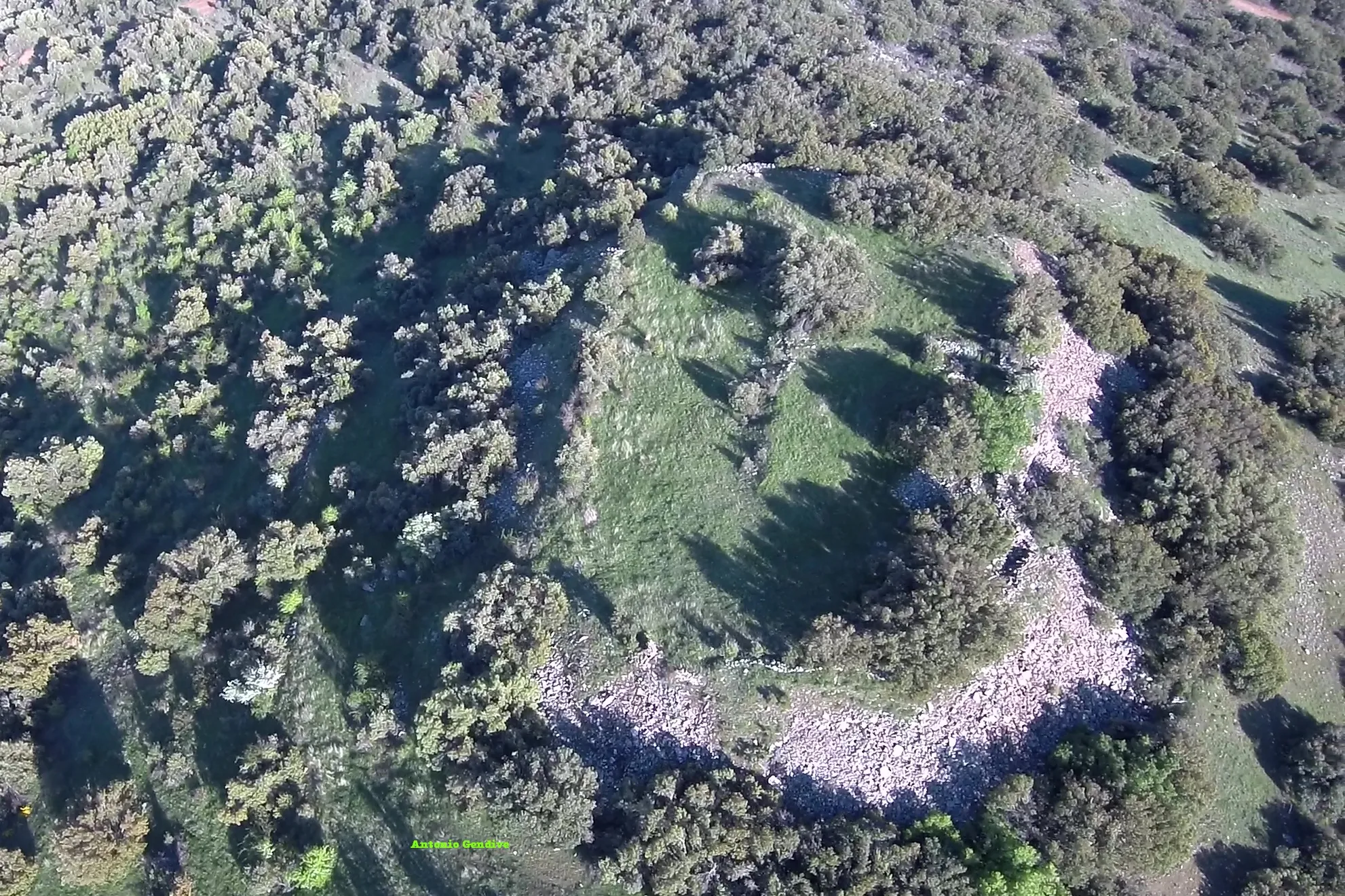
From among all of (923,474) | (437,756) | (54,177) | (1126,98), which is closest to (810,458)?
(923,474)

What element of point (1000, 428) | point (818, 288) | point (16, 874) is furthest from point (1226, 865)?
point (16, 874)

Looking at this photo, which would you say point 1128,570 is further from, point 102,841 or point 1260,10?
point 1260,10

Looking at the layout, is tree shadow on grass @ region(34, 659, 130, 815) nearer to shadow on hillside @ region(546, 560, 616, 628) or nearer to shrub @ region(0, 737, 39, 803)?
shrub @ region(0, 737, 39, 803)

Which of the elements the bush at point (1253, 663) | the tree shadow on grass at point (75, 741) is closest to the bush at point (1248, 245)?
the bush at point (1253, 663)

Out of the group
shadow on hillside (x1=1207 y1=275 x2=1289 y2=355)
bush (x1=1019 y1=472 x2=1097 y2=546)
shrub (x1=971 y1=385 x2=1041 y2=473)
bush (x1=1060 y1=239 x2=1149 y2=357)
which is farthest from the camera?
shadow on hillside (x1=1207 y1=275 x2=1289 y2=355)

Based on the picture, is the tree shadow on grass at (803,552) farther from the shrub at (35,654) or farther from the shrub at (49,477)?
the shrub at (49,477)

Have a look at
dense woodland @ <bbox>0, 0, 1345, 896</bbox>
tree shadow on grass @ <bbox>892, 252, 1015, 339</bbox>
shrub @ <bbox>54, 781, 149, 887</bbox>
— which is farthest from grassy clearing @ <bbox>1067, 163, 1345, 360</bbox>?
shrub @ <bbox>54, 781, 149, 887</bbox>

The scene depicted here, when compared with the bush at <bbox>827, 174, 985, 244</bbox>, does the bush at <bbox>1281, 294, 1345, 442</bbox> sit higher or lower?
lower
